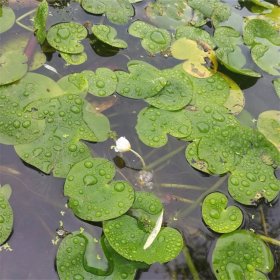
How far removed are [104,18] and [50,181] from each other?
1.41 m

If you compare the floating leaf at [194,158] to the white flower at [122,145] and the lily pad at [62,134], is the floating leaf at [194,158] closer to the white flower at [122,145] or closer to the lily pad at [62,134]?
the white flower at [122,145]

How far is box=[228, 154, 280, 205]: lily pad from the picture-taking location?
7.03ft

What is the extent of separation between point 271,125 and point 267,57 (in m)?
0.62

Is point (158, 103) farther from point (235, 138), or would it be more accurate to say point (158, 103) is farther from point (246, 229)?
point (246, 229)

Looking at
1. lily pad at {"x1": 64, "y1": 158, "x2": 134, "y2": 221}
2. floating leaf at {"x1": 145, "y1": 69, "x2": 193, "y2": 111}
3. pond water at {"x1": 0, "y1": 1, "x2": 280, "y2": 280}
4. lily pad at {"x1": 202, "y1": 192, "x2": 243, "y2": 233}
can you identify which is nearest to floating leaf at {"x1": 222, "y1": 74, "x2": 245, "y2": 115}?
pond water at {"x1": 0, "y1": 1, "x2": 280, "y2": 280}

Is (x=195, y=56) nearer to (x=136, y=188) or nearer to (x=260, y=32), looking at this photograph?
(x=260, y=32)

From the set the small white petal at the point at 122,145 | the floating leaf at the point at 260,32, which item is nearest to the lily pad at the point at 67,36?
the small white petal at the point at 122,145

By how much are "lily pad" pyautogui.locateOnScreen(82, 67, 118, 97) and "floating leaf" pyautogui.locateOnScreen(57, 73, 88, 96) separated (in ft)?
0.10

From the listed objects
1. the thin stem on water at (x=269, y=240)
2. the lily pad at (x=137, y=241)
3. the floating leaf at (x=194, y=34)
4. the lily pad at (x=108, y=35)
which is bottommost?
the lily pad at (x=137, y=241)

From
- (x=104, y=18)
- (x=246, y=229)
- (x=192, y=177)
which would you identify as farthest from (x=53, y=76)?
(x=246, y=229)

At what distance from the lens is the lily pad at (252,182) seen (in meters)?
2.14

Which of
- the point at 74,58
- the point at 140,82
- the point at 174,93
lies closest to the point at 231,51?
the point at 174,93

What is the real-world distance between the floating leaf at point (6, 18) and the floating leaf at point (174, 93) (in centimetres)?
110

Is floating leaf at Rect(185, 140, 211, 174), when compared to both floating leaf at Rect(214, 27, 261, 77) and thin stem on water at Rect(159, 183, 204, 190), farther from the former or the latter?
floating leaf at Rect(214, 27, 261, 77)
